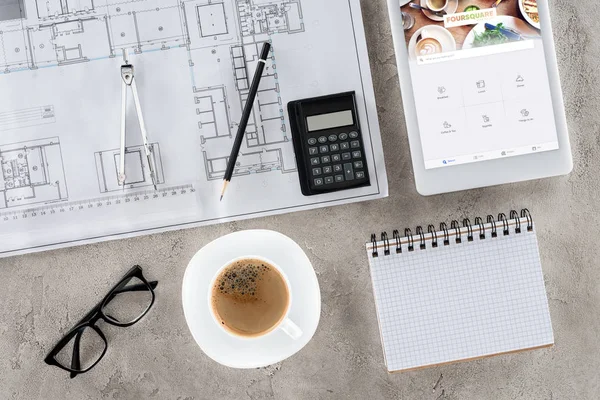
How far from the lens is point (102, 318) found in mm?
701

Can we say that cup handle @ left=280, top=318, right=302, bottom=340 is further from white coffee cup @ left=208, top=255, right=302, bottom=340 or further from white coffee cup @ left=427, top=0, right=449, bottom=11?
white coffee cup @ left=427, top=0, right=449, bottom=11

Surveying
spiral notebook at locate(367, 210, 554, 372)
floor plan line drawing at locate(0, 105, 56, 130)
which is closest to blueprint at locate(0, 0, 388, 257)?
floor plan line drawing at locate(0, 105, 56, 130)

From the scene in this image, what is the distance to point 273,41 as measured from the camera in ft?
2.29

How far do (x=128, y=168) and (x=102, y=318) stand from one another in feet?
0.62

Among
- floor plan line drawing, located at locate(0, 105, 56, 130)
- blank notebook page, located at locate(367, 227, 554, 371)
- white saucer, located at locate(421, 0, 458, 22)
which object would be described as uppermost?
white saucer, located at locate(421, 0, 458, 22)

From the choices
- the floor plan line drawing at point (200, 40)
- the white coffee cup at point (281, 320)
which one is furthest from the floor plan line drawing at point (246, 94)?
the white coffee cup at point (281, 320)

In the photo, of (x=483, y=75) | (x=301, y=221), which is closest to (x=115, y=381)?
(x=301, y=221)

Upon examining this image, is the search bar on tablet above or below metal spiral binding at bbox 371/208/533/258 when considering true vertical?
above

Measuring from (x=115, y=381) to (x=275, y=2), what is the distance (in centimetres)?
52

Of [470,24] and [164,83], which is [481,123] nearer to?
[470,24]

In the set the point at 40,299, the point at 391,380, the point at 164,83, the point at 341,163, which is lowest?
the point at 391,380

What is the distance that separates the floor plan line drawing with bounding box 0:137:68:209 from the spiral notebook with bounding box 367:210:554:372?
40 centimetres

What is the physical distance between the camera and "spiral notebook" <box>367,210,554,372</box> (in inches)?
27.1

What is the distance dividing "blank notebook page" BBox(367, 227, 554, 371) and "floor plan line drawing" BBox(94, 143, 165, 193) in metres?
0.29
